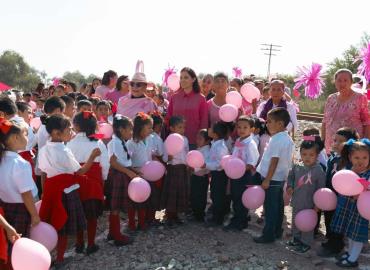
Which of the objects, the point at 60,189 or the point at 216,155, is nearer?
the point at 60,189

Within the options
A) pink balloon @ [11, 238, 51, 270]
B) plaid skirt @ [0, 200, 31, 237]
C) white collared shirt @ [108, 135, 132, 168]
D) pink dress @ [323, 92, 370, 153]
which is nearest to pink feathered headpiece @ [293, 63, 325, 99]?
pink dress @ [323, 92, 370, 153]

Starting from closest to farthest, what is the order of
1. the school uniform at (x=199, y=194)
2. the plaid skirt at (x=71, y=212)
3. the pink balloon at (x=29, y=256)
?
the pink balloon at (x=29, y=256) → the plaid skirt at (x=71, y=212) → the school uniform at (x=199, y=194)

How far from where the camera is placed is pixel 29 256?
3.11 meters

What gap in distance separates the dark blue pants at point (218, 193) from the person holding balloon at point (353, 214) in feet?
4.64

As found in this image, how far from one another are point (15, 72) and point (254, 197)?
5783 centimetres

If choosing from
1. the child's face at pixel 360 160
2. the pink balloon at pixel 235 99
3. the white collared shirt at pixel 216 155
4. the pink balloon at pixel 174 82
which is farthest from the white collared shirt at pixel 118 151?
the child's face at pixel 360 160

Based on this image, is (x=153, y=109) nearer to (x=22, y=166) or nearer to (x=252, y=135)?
(x=252, y=135)

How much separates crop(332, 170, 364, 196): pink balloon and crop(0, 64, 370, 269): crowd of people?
28 cm

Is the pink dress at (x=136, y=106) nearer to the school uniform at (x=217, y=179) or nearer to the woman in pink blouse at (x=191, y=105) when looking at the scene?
the woman in pink blouse at (x=191, y=105)

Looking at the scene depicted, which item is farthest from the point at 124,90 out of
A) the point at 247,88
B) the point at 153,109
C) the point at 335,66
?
the point at 335,66

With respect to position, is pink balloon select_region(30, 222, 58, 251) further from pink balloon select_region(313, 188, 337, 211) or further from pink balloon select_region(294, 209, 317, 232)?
pink balloon select_region(313, 188, 337, 211)

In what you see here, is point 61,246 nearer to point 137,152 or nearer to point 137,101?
point 137,152

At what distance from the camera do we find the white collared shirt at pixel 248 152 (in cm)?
513

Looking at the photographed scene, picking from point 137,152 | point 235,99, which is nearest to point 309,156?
point 235,99
